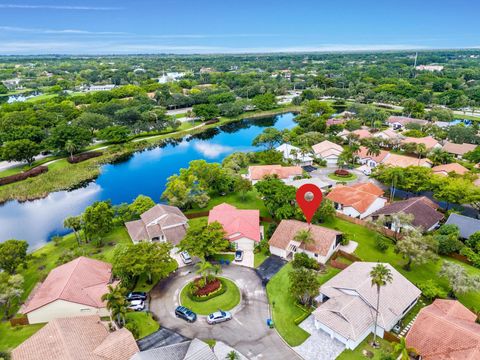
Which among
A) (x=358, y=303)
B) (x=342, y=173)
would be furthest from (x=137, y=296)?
(x=342, y=173)

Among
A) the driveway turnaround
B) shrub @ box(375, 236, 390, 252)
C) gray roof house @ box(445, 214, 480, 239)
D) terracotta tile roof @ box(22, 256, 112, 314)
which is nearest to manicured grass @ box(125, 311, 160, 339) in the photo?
the driveway turnaround

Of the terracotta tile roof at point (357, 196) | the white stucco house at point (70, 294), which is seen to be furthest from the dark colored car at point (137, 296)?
the terracotta tile roof at point (357, 196)

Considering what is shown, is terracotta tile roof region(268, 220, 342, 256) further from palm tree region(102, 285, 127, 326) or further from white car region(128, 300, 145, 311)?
palm tree region(102, 285, 127, 326)

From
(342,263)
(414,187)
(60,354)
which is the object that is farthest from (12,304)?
(414,187)

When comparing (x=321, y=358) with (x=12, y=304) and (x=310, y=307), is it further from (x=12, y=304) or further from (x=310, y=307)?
(x=12, y=304)

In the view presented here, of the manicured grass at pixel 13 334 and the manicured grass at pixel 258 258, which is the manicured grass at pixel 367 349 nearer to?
the manicured grass at pixel 258 258
